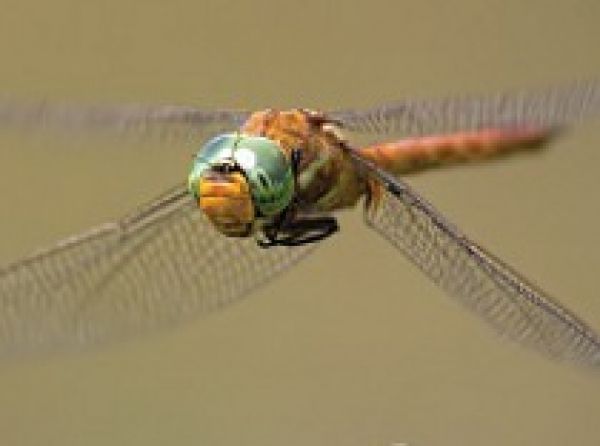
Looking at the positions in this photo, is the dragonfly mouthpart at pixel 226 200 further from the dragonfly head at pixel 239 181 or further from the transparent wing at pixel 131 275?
the transparent wing at pixel 131 275

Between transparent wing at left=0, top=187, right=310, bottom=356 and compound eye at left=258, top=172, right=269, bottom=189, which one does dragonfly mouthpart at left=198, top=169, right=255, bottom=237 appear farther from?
transparent wing at left=0, top=187, right=310, bottom=356

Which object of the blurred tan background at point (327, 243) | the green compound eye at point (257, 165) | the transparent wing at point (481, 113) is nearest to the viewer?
the transparent wing at point (481, 113)

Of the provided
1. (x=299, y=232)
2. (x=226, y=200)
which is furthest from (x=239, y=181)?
(x=299, y=232)

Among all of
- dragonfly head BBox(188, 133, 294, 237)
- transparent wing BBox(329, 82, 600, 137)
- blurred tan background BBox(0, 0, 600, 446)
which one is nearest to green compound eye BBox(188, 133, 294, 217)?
dragonfly head BBox(188, 133, 294, 237)

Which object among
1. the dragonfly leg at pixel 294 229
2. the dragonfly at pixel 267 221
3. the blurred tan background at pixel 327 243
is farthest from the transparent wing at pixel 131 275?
the blurred tan background at pixel 327 243

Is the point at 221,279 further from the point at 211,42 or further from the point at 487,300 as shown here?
the point at 211,42

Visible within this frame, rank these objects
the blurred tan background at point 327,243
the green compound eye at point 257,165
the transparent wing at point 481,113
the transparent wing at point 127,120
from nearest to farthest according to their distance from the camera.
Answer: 1. the transparent wing at point 481,113
2. the green compound eye at point 257,165
3. the transparent wing at point 127,120
4. the blurred tan background at point 327,243

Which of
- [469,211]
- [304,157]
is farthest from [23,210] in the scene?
[304,157]
